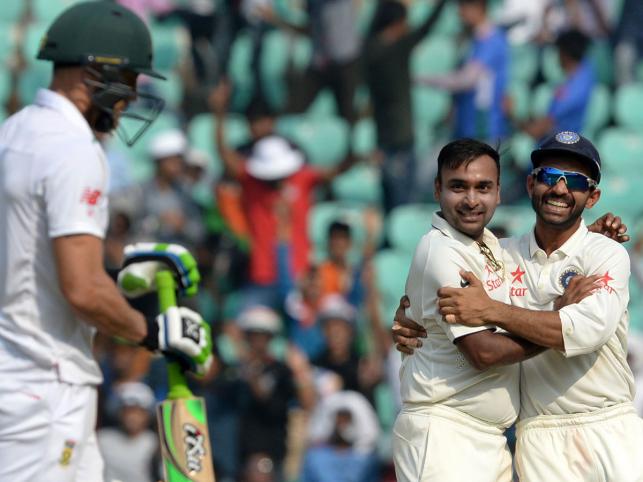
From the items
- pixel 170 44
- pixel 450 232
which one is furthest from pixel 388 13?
pixel 450 232

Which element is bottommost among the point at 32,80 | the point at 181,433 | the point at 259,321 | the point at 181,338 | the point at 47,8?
the point at 259,321

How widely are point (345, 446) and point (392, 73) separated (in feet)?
10.4

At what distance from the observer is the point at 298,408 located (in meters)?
8.41

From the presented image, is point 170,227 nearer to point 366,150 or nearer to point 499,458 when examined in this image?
point 366,150

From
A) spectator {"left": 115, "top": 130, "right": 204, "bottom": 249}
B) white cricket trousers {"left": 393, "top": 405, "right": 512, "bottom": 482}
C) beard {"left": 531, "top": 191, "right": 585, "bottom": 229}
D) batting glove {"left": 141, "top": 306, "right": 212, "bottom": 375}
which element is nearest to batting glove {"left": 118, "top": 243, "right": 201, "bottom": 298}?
batting glove {"left": 141, "top": 306, "right": 212, "bottom": 375}

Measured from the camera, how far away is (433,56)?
10.1 meters

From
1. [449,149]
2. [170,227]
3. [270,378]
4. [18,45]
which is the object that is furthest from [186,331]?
[18,45]

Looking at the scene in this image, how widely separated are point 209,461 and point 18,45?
7.21m

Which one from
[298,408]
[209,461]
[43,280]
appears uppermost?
[43,280]

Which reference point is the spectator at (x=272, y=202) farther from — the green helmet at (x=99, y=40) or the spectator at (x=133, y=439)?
the green helmet at (x=99, y=40)

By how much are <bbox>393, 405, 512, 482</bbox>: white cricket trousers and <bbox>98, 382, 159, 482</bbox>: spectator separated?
4327 mm

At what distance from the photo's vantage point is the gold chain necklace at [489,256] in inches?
169

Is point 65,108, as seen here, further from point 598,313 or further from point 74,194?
point 598,313

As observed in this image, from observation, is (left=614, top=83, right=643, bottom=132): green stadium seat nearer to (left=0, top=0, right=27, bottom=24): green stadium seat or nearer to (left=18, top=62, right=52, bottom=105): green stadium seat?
(left=18, top=62, right=52, bottom=105): green stadium seat
